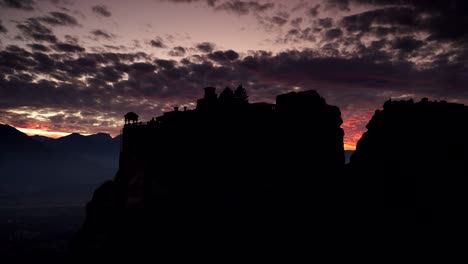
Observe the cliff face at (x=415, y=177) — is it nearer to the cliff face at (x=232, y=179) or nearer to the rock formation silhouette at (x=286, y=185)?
the rock formation silhouette at (x=286, y=185)

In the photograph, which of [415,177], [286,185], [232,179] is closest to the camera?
[415,177]

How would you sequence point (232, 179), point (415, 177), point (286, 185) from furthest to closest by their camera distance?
point (232, 179), point (286, 185), point (415, 177)

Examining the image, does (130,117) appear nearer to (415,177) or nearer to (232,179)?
(232,179)

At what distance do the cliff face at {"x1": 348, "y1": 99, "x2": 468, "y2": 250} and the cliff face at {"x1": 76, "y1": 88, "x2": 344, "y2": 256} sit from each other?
590cm

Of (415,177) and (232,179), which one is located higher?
(415,177)

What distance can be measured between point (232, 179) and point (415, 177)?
23.2 m

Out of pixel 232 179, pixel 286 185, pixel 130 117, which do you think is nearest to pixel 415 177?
pixel 286 185

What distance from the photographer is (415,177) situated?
37.8m

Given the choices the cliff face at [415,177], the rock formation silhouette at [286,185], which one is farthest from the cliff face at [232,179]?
the cliff face at [415,177]

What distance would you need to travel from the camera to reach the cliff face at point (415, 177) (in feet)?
112

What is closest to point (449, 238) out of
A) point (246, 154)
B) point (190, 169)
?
point (246, 154)

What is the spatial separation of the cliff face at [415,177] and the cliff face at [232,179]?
5901mm

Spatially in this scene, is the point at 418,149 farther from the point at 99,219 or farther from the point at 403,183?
the point at 99,219

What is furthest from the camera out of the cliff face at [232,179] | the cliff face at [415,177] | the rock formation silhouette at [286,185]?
the cliff face at [232,179]
